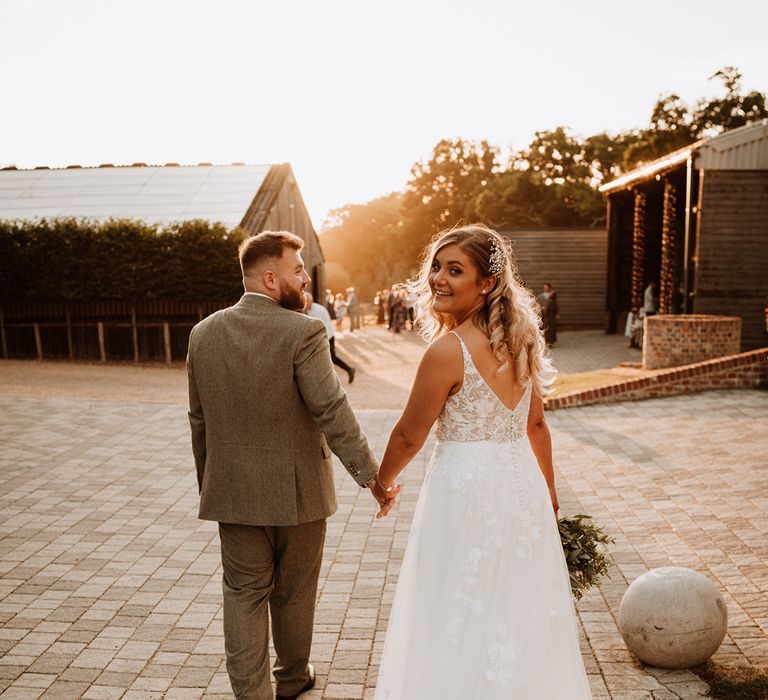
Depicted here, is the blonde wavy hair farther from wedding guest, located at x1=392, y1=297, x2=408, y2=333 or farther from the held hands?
wedding guest, located at x1=392, y1=297, x2=408, y2=333

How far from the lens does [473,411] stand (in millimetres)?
2830

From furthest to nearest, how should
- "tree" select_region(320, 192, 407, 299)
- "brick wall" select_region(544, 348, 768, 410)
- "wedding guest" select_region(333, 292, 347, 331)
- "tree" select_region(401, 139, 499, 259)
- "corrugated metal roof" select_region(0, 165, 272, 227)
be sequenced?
"tree" select_region(320, 192, 407, 299), "tree" select_region(401, 139, 499, 259), "wedding guest" select_region(333, 292, 347, 331), "corrugated metal roof" select_region(0, 165, 272, 227), "brick wall" select_region(544, 348, 768, 410)

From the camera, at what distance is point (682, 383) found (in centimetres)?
1104

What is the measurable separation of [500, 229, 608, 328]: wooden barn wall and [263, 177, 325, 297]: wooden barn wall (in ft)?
24.9

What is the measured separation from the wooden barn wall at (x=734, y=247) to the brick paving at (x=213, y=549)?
20.6ft

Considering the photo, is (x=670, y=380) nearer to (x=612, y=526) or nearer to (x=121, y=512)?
(x=612, y=526)

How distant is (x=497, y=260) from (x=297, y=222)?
83.8 ft

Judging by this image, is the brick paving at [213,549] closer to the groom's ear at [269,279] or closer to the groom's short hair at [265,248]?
the groom's ear at [269,279]

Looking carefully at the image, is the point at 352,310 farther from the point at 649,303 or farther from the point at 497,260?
the point at 497,260

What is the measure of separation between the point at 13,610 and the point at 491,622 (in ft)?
10.5

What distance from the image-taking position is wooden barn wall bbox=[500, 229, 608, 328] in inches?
1057

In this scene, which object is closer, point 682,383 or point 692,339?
point 682,383

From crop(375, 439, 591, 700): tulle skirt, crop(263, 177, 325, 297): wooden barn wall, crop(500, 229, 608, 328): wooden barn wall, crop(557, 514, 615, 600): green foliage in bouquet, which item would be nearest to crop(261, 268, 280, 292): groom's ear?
crop(375, 439, 591, 700): tulle skirt

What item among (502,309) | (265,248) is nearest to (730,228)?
(502,309)
